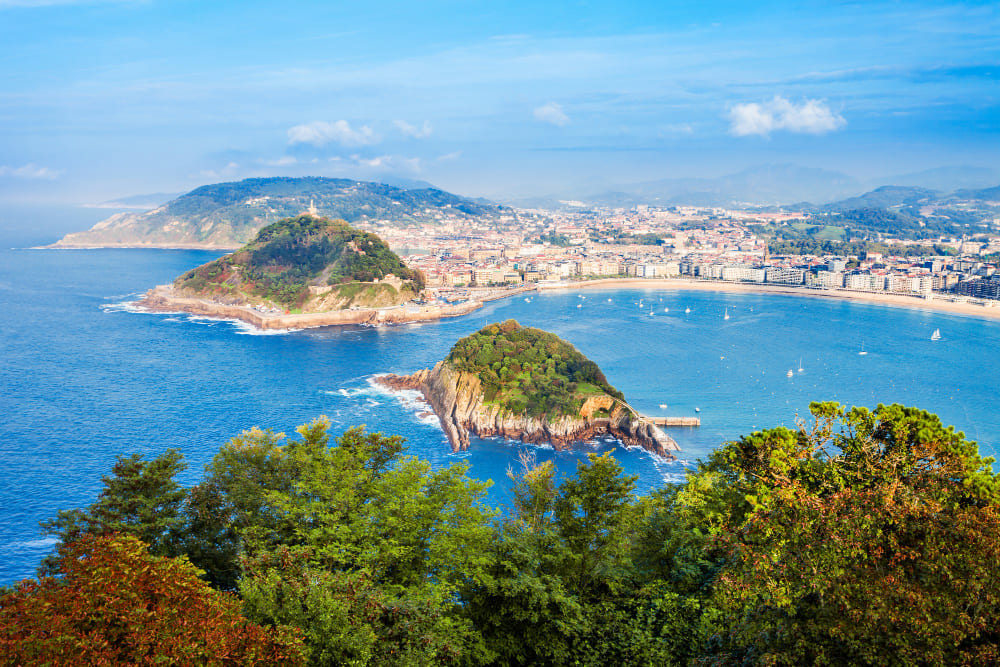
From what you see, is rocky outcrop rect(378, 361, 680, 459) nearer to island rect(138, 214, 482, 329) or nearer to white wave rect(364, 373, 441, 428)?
white wave rect(364, 373, 441, 428)

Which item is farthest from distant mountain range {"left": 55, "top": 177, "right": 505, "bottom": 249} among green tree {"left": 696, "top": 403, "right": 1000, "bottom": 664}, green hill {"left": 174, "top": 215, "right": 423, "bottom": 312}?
green tree {"left": 696, "top": 403, "right": 1000, "bottom": 664}

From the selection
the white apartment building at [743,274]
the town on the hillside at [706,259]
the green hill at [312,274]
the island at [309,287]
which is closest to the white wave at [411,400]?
the island at [309,287]

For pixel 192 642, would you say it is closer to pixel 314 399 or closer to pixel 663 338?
pixel 314 399

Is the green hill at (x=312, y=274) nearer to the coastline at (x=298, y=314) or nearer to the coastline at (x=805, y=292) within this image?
the coastline at (x=298, y=314)

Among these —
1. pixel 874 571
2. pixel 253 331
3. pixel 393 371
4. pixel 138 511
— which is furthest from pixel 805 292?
pixel 138 511

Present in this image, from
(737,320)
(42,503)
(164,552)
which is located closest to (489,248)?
(737,320)

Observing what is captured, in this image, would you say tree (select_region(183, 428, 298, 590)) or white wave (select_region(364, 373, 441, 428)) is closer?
tree (select_region(183, 428, 298, 590))

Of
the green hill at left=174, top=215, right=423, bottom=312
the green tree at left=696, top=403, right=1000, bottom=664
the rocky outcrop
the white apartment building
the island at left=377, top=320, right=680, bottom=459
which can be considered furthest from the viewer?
the white apartment building
